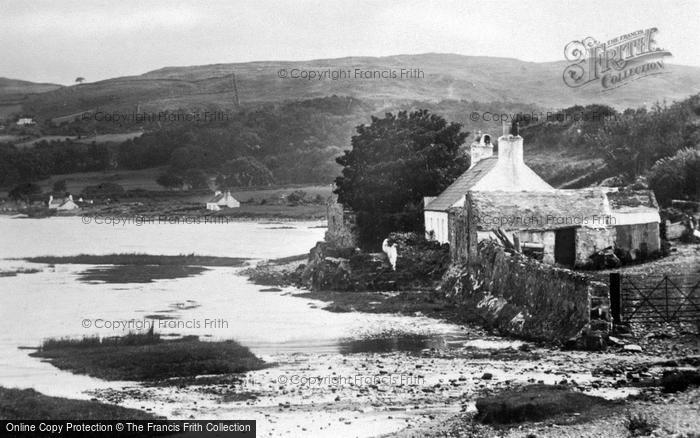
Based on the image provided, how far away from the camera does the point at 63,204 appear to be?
12638 cm

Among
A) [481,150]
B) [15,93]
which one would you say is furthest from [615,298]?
[15,93]

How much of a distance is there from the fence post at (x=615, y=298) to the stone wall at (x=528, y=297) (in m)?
0.27

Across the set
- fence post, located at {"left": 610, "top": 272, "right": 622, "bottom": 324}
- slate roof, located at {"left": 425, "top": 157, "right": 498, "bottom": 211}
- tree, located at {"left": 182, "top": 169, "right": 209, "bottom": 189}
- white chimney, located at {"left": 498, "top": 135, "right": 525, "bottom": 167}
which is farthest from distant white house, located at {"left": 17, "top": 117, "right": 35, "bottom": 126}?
fence post, located at {"left": 610, "top": 272, "right": 622, "bottom": 324}

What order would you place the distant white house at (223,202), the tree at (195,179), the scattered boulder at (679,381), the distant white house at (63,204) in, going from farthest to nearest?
the tree at (195,179) < the distant white house at (63,204) < the distant white house at (223,202) < the scattered boulder at (679,381)

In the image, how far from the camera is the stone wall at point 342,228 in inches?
2159

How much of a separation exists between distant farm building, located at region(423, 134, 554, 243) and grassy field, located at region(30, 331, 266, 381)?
1847cm

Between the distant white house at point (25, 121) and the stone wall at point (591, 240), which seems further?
the distant white house at point (25, 121)

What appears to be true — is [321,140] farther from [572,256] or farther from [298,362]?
[298,362]

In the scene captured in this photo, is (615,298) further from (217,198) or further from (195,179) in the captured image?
(195,179)

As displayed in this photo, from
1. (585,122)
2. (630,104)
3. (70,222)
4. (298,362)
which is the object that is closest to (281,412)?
(298,362)

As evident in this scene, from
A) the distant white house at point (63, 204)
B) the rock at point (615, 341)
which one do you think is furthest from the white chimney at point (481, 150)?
the distant white house at point (63, 204)

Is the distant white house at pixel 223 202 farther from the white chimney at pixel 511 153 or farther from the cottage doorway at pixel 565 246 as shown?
→ the cottage doorway at pixel 565 246

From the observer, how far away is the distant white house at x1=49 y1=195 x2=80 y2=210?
12462cm

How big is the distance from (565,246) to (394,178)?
50.3 feet
